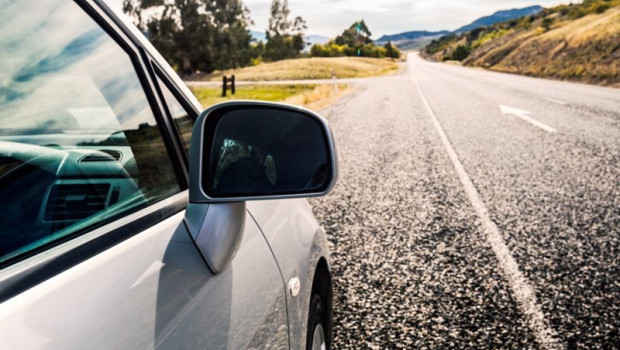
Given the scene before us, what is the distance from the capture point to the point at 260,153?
1313mm

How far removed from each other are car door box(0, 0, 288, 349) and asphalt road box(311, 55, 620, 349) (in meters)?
1.65

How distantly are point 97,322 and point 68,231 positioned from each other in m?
0.28

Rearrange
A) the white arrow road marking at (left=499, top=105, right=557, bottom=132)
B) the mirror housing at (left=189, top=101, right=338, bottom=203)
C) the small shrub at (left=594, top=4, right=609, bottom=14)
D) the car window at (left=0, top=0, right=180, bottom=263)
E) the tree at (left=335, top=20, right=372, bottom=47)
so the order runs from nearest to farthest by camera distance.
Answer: the car window at (left=0, top=0, right=180, bottom=263)
the mirror housing at (left=189, top=101, right=338, bottom=203)
the white arrow road marking at (left=499, top=105, right=557, bottom=132)
the small shrub at (left=594, top=4, right=609, bottom=14)
the tree at (left=335, top=20, right=372, bottom=47)

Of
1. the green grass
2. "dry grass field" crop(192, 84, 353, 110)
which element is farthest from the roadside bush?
"dry grass field" crop(192, 84, 353, 110)

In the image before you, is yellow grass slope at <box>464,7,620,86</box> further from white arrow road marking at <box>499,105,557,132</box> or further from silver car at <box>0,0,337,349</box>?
silver car at <box>0,0,337,349</box>

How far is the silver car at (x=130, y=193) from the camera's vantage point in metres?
0.85

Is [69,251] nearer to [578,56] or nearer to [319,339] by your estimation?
[319,339]

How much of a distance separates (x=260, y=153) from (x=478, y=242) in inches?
126

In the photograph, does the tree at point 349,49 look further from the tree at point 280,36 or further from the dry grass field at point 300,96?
the dry grass field at point 300,96

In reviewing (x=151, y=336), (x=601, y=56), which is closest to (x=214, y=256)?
(x=151, y=336)

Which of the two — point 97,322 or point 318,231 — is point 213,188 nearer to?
point 97,322

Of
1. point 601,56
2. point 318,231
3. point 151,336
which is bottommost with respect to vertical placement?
point 601,56

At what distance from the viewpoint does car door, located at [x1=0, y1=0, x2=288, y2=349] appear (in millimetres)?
823

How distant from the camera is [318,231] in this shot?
217cm
